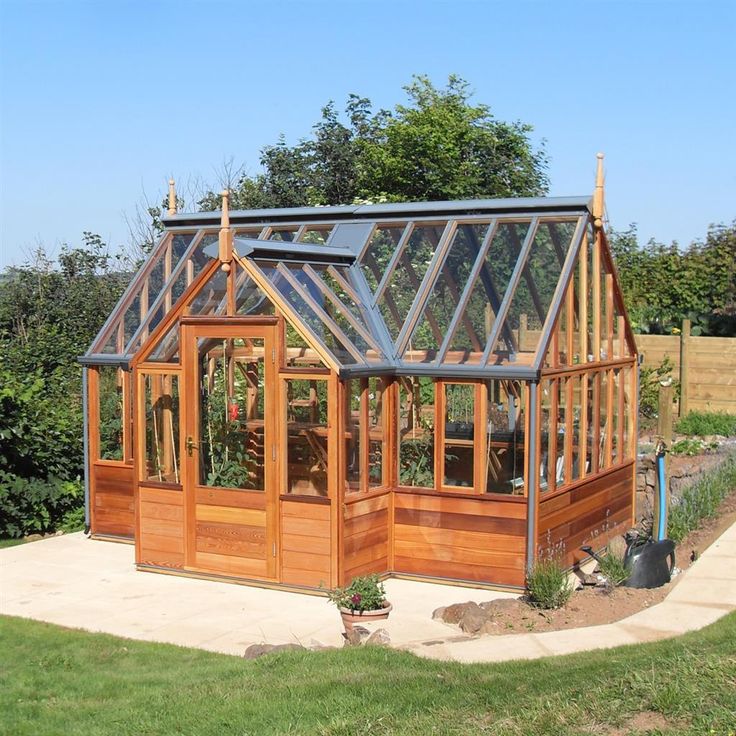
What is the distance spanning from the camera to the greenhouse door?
9.43 m

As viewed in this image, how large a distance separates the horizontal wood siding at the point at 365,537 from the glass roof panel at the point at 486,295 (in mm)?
1516

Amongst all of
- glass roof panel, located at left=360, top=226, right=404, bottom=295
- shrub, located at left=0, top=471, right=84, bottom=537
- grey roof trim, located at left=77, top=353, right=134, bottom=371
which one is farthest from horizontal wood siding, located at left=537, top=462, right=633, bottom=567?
shrub, located at left=0, top=471, right=84, bottom=537

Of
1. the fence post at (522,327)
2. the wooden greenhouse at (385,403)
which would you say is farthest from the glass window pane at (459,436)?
the fence post at (522,327)

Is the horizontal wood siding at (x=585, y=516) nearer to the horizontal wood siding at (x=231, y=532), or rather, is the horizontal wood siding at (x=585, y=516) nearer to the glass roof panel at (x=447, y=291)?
the glass roof panel at (x=447, y=291)

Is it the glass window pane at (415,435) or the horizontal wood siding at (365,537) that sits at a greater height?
the glass window pane at (415,435)

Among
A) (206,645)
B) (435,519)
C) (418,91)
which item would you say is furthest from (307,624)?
(418,91)

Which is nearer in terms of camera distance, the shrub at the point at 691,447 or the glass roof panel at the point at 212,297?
the glass roof panel at the point at 212,297

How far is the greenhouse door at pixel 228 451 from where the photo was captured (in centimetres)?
943

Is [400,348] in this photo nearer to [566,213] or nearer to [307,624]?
[566,213]

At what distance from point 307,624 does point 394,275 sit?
3.75 m

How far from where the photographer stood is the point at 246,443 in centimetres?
959

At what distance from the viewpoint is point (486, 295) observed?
10.1 m

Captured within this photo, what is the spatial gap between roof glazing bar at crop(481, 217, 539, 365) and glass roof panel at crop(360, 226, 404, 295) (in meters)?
1.39

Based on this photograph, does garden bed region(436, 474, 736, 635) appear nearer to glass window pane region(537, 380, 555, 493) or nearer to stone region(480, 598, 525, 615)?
stone region(480, 598, 525, 615)
